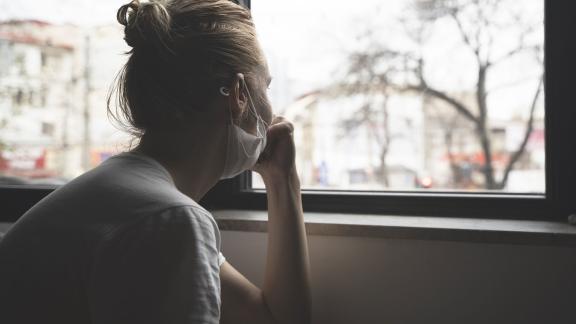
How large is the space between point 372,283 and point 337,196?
0.95 ft

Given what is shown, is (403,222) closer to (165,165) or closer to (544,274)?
(544,274)

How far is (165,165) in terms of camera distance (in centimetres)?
81

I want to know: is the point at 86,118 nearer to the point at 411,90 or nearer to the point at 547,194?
the point at 411,90

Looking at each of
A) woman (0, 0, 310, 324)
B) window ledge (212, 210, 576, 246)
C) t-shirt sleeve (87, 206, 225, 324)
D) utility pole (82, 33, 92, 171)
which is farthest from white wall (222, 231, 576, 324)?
utility pole (82, 33, 92, 171)

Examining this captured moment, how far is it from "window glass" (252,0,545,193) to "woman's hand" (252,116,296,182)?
0.13m

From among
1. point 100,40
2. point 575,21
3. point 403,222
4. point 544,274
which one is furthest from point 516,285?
point 100,40

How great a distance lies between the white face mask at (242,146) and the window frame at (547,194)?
0.41 m

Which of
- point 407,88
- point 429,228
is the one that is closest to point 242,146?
point 429,228

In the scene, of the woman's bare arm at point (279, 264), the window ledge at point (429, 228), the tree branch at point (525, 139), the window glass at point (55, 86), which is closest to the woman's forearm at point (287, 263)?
the woman's bare arm at point (279, 264)

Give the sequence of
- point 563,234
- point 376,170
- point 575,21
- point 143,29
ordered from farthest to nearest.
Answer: point 376,170 → point 575,21 → point 563,234 → point 143,29

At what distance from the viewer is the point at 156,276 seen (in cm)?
55

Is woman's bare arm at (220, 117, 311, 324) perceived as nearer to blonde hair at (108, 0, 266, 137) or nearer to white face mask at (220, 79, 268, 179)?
white face mask at (220, 79, 268, 179)

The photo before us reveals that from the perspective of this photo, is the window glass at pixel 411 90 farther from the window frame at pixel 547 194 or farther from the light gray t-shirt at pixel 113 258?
the light gray t-shirt at pixel 113 258

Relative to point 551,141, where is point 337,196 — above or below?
below
